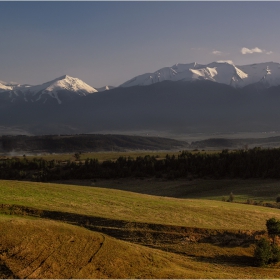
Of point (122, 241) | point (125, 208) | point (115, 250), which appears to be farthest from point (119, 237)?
point (125, 208)

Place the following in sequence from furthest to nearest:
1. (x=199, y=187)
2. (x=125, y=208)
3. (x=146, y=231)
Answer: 1. (x=199, y=187)
2. (x=125, y=208)
3. (x=146, y=231)

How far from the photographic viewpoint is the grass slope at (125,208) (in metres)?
23.3

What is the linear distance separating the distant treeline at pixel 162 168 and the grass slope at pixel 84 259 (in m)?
59.4

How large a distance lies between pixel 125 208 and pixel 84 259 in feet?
29.6

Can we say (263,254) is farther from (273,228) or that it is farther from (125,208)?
(125,208)

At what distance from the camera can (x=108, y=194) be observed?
3048 cm

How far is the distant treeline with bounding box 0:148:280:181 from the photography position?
255 ft

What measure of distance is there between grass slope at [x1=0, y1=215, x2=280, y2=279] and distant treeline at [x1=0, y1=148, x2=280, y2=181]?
195 feet

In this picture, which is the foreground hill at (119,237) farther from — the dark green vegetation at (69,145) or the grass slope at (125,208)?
the dark green vegetation at (69,145)

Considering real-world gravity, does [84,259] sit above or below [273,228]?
below

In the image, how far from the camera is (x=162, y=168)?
278 feet

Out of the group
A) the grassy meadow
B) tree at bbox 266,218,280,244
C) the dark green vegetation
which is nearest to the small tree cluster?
the grassy meadow

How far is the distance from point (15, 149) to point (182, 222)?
470 feet

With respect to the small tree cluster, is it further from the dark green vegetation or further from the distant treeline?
the dark green vegetation
